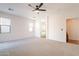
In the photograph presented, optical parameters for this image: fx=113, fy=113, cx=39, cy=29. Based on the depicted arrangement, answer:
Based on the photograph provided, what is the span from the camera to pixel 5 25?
820 cm

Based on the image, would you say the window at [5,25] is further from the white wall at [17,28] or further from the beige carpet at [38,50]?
the beige carpet at [38,50]

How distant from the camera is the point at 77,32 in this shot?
29.3ft

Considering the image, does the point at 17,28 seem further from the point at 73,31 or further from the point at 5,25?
the point at 73,31

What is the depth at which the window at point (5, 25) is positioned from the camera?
310 inches

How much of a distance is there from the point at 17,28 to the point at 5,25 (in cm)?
133

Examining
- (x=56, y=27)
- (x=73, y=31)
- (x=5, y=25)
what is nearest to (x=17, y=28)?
(x=5, y=25)

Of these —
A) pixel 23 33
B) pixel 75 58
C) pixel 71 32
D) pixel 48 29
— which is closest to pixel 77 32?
pixel 71 32

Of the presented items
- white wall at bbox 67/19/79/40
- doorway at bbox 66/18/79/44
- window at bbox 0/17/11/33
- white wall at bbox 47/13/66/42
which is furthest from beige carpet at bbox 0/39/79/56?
white wall at bbox 67/19/79/40

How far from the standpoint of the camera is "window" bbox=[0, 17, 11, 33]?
7.87 meters

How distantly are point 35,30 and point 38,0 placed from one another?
11022mm

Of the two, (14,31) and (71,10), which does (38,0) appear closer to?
(71,10)

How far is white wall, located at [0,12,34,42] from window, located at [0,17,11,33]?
289mm

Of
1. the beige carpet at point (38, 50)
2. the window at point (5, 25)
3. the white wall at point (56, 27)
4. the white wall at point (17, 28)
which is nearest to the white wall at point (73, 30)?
the white wall at point (56, 27)

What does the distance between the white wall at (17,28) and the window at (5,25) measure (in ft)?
0.95
